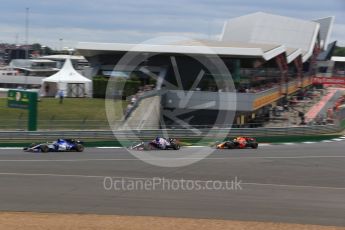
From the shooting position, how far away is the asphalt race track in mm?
12234

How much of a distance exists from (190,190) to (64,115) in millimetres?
23834

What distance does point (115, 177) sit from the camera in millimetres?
16906

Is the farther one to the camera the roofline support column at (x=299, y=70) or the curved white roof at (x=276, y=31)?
the curved white roof at (x=276, y=31)

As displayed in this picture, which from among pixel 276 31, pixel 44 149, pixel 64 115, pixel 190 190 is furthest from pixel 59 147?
pixel 276 31

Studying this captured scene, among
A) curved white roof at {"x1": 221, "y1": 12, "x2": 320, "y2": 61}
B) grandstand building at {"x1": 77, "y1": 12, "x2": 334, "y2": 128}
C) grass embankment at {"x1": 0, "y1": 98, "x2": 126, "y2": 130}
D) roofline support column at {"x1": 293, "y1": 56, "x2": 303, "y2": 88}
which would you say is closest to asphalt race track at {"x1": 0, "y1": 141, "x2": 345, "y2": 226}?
grass embankment at {"x1": 0, "y1": 98, "x2": 126, "y2": 130}

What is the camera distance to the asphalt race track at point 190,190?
1223 cm

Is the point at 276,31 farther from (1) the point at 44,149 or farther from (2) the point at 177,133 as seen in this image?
(1) the point at 44,149

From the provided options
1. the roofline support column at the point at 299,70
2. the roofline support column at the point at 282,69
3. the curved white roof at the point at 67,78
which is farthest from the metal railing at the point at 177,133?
the roofline support column at the point at 299,70

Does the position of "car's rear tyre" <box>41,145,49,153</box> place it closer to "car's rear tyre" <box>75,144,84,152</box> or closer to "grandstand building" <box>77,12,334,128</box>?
"car's rear tyre" <box>75,144,84,152</box>

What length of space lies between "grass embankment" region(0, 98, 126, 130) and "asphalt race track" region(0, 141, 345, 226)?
7835 mm

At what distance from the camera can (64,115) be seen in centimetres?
3731

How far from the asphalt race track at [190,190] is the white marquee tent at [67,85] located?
95.4ft

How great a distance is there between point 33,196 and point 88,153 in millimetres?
10656

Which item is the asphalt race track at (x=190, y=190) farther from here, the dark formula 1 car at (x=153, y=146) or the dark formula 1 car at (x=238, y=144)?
the dark formula 1 car at (x=238, y=144)
